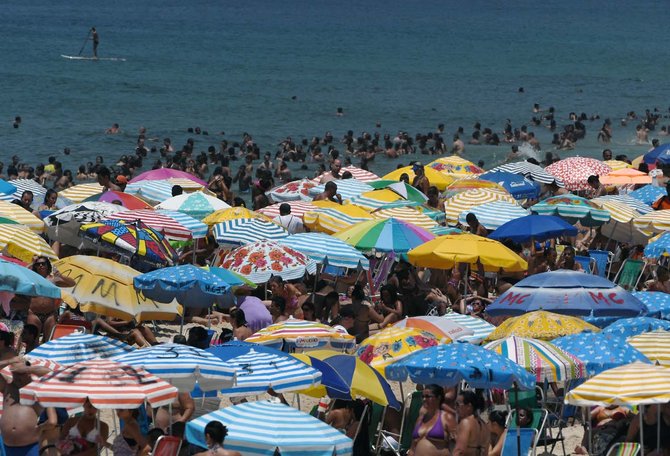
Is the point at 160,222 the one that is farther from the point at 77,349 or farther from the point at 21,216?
the point at 77,349

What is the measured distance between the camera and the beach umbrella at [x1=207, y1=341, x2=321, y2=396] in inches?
372

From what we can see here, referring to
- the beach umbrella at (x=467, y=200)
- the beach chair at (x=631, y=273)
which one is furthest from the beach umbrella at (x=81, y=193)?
the beach chair at (x=631, y=273)

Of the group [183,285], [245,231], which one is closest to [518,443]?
[183,285]

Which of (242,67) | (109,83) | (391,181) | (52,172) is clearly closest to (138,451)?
(391,181)

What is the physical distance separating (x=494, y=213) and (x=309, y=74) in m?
51.7

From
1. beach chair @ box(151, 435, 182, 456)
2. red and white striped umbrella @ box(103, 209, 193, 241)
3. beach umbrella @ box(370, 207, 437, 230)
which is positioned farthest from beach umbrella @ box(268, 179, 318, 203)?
beach chair @ box(151, 435, 182, 456)

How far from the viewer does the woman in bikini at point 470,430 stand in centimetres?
913

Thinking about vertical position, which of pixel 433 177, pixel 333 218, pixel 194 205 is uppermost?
pixel 333 218

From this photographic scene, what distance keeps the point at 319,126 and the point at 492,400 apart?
36403 mm

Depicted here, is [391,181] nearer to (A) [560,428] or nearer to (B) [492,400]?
(B) [492,400]

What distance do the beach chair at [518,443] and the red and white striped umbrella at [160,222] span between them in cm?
670

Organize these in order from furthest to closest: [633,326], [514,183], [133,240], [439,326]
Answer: [514,183] < [133,240] < [633,326] < [439,326]

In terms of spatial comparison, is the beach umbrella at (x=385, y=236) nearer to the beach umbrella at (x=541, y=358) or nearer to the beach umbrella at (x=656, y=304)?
the beach umbrella at (x=656, y=304)

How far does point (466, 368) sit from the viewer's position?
385 inches
